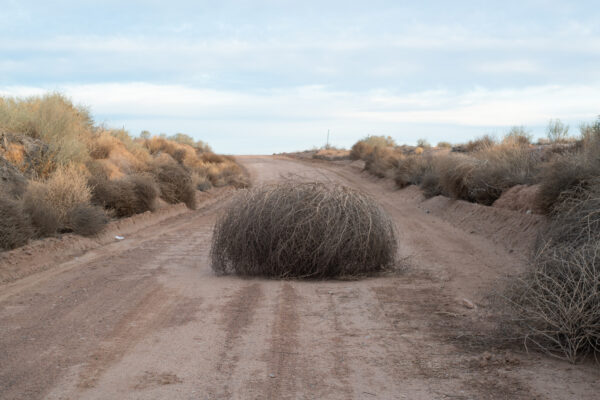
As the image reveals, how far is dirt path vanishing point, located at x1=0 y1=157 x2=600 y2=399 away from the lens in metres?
4.78

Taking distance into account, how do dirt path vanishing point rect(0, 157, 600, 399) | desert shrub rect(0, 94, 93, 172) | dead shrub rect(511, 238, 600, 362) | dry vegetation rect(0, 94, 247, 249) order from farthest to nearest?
desert shrub rect(0, 94, 93, 172), dry vegetation rect(0, 94, 247, 249), dead shrub rect(511, 238, 600, 362), dirt path vanishing point rect(0, 157, 600, 399)

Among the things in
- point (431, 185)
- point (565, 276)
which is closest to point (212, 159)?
point (431, 185)

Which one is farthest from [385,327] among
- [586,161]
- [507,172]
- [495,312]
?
[507,172]

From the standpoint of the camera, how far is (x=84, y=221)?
13.5m

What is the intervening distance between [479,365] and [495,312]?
1.54 meters

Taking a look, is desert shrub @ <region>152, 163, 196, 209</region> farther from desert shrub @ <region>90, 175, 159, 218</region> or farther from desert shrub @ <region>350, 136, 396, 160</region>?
desert shrub @ <region>350, 136, 396, 160</region>

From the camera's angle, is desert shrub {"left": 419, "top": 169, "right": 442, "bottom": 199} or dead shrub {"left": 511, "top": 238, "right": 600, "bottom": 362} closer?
dead shrub {"left": 511, "top": 238, "right": 600, "bottom": 362}

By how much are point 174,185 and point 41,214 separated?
8.93 m

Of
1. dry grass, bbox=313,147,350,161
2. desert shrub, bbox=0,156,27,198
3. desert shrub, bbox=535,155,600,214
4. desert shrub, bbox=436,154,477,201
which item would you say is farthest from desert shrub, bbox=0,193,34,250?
dry grass, bbox=313,147,350,161

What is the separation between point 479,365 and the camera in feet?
17.2

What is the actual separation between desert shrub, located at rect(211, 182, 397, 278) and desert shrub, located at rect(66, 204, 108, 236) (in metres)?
4.88

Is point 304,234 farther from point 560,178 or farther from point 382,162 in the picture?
point 382,162

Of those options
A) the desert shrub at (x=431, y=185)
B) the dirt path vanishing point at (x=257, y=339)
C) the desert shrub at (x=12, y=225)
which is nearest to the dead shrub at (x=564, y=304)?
the dirt path vanishing point at (x=257, y=339)

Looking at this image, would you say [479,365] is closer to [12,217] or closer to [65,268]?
[65,268]
